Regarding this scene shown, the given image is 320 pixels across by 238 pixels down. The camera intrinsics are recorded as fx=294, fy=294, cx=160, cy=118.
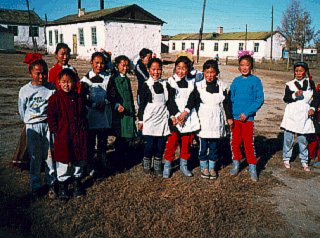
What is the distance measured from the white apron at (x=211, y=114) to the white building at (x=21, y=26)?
138 feet

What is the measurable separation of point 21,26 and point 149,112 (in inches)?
1737

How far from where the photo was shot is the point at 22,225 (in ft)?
10.3

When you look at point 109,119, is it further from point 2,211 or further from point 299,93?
point 299,93

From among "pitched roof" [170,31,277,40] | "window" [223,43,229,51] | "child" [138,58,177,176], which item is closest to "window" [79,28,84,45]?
"child" [138,58,177,176]

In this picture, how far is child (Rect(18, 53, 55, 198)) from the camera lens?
358 cm

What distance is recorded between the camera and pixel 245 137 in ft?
14.7

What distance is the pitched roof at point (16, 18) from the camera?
4089 cm

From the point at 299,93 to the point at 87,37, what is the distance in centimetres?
2605

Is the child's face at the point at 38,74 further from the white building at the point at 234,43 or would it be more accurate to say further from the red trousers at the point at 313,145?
the white building at the point at 234,43

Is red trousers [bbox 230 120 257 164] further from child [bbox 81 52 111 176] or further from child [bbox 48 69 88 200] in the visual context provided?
child [bbox 48 69 88 200]

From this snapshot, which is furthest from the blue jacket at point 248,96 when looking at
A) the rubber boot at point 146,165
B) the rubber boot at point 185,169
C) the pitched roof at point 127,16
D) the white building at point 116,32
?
the pitched roof at point 127,16

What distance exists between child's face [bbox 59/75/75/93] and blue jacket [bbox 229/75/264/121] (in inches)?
95.9

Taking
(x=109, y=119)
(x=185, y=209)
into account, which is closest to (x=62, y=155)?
(x=109, y=119)

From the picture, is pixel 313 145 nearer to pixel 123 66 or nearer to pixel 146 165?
pixel 146 165
